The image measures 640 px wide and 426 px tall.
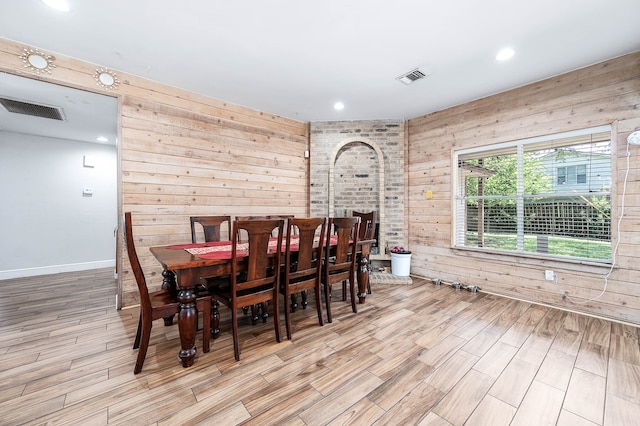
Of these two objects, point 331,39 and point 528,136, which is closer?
point 331,39

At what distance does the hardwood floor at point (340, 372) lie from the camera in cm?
148

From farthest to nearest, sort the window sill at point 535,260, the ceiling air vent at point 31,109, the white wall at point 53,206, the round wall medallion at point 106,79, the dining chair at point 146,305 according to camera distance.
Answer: the white wall at point 53,206 → the ceiling air vent at point 31,109 → the round wall medallion at point 106,79 → the window sill at point 535,260 → the dining chair at point 146,305

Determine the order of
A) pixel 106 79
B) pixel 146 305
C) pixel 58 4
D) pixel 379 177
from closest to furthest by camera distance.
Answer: pixel 146 305, pixel 58 4, pixel 106 79, pixel 379 177

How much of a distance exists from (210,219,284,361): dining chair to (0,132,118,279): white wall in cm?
447

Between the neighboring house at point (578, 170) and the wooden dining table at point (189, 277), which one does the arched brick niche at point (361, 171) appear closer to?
the neighboring house at point (578, 170)

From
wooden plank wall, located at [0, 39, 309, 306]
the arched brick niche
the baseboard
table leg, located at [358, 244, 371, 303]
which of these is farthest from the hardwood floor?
the baseboard

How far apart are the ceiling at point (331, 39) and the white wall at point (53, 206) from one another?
7.25 ft

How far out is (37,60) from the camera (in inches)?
105

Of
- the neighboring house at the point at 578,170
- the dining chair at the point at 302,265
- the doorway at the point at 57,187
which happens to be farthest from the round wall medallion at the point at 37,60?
the neighboring house at the point at 578,170

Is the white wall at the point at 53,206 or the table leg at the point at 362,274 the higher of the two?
the white wall at the point at 53,206

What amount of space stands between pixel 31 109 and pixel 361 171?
4929 millimetres

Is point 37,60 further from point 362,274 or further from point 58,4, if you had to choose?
point 362,274

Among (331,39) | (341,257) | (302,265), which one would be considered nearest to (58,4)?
(331,39)

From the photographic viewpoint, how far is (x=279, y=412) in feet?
4.87
